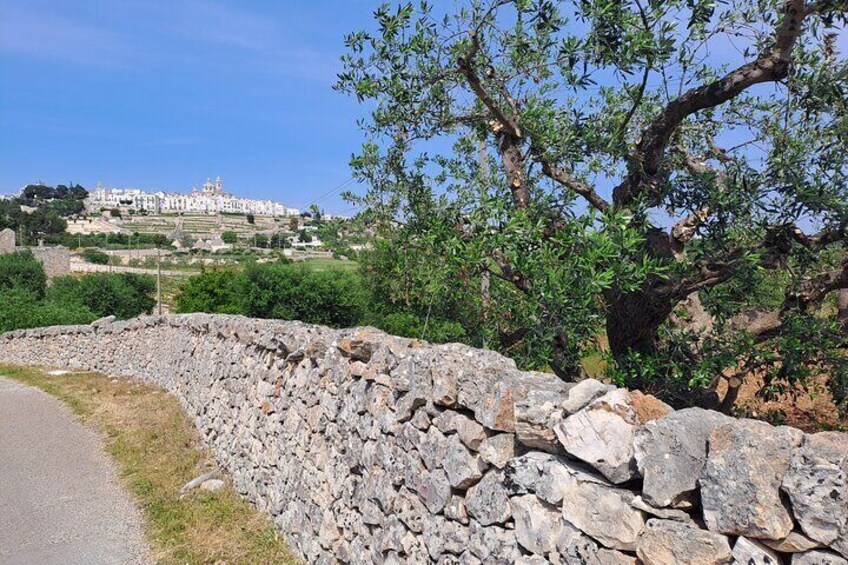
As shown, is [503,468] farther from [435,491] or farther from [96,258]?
[96,258]

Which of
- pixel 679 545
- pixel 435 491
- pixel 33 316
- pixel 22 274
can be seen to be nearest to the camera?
pixel 679 545

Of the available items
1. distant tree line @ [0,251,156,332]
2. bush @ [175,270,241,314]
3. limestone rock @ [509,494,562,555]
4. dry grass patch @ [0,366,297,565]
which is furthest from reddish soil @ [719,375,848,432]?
distant tree line @ [0,251,156,332]

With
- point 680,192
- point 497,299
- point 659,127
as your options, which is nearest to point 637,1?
point 659,127

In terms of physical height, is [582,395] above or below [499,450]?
above

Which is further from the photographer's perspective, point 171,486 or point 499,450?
point 171,486

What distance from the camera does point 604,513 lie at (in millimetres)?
2672

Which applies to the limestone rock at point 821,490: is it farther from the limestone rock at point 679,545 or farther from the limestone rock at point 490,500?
the limestone rock at point 490,500

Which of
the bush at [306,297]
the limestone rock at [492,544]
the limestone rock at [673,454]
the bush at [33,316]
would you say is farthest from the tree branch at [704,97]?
the bush at [33,316]

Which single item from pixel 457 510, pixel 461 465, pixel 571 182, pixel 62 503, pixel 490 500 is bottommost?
pixel 62 503

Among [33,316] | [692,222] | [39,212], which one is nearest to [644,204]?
[692,222]

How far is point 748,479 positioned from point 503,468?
140 centimetres

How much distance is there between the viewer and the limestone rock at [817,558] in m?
1.96

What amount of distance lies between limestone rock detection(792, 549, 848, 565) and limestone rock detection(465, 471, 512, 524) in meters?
1.46

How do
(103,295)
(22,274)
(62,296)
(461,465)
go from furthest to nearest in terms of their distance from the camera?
(22,274) → (103,295) → (62,296) → (461,465)
